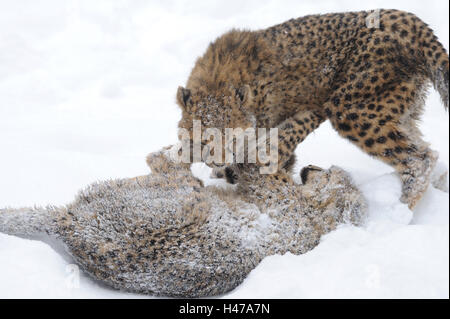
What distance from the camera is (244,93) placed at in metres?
3.17

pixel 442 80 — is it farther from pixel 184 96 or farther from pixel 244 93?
pixel 184 96

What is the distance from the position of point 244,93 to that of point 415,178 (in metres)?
1.55

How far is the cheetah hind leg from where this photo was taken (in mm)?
3049

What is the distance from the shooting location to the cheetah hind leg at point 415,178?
3.05 m

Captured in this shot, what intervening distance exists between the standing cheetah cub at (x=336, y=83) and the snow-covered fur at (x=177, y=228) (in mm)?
520

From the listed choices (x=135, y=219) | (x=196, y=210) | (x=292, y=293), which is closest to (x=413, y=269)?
(x=292, y=293)

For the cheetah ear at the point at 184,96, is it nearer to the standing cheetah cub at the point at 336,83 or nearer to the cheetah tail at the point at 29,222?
the standing cheetah cub at the point at 336,83

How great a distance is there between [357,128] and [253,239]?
1.26 meters

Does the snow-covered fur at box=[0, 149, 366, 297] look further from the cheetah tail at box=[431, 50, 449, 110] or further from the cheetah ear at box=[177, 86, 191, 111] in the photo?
the cheetah tail at box=[431, 50, 449, 110]

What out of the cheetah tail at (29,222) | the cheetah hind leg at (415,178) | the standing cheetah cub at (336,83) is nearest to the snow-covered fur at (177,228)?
the cheetah tail at (29,222)

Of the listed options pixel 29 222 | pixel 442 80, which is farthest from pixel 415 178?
pixel 29 222

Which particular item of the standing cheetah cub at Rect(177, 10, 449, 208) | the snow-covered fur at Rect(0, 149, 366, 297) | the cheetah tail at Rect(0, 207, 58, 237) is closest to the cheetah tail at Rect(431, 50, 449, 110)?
the standing cheetah cub at Rect(177, 10, 449, 208)

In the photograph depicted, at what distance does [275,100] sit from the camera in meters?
3.49

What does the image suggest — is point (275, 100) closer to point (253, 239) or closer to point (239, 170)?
point (239, 170)
